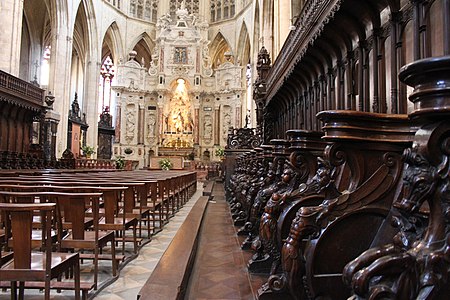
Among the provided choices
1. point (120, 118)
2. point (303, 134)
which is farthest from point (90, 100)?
point (303, 134)

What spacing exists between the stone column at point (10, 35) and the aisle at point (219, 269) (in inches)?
504

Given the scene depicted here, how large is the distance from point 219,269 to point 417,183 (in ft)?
8.09

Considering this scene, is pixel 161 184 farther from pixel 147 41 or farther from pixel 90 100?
pixel 147 41

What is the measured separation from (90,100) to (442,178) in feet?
89.1

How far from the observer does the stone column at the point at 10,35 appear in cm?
1427

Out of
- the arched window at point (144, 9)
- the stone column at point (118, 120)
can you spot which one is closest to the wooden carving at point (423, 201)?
the stone column at point (118, 120)

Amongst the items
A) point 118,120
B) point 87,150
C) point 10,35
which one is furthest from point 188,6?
point 10,35

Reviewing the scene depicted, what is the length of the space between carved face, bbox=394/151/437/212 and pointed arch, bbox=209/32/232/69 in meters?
31.2

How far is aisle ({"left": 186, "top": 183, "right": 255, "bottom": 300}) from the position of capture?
2.67 m

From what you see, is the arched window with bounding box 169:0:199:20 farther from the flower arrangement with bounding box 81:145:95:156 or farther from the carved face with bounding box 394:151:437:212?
the carved face with bounding box 394:151:437:212

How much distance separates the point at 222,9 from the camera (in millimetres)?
31141

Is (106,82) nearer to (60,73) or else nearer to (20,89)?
(60,73)

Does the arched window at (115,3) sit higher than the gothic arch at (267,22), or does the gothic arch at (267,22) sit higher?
the arched window at (115,3)

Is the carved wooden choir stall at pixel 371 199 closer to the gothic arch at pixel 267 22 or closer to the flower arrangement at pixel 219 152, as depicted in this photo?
the gothic arch at pixel 267 22
